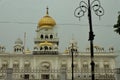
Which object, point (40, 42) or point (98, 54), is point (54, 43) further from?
point (98, 54)

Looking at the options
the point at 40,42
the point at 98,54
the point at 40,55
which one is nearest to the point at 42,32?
the point at 40,42

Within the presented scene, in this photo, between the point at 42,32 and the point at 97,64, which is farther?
the point at 42,32

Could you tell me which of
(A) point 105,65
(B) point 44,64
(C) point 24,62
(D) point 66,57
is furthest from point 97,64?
(C) point 24,62

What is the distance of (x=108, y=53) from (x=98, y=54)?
181 cm

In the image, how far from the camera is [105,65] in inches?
1720

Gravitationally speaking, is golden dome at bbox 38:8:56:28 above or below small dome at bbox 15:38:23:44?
above

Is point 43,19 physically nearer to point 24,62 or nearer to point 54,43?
point 54,43

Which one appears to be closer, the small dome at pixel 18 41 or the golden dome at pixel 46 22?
the small dome at pixel 18 41

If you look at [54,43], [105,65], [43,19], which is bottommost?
[105,65]

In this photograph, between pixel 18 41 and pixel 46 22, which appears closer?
pixel 18 41

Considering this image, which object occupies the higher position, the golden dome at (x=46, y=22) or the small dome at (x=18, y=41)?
the golden dome at (x=46, y=22)

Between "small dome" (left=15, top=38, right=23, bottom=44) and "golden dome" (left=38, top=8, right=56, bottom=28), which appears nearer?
"small dome" (left=15, top=38, right=23, bottom=44)

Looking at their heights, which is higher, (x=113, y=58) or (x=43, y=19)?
(x=43, y=19)

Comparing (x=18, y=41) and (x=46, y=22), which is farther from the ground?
(x=46, y=22)
